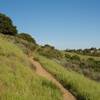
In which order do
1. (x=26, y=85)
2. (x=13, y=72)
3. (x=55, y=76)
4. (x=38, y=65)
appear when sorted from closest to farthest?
(x=26, y=85), (x=13, y=72), (x=55, y=76), (x=38, y=65)

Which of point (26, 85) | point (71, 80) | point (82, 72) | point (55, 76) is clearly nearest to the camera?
point (26, 85)

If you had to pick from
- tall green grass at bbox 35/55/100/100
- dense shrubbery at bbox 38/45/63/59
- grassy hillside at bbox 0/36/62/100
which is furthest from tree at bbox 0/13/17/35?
grassy hillside at bbox 0/36/62/100

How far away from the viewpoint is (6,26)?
169 feet

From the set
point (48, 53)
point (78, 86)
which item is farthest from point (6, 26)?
point (78, 86)

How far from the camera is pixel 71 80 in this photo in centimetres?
2222

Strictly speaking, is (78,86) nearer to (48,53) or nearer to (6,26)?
(48,53)

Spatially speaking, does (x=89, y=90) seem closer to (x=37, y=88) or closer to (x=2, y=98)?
(x=37, y=88)

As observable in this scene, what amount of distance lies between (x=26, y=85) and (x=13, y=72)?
1720 mm

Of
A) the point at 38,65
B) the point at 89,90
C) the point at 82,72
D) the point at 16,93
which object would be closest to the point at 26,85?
the point at 16,93

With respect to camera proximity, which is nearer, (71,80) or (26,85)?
(26,85)

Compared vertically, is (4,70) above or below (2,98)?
above

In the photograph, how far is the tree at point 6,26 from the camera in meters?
51.2

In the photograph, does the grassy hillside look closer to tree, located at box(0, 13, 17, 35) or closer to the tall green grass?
the tall green grass

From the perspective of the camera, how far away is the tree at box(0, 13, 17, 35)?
51.2 meters
